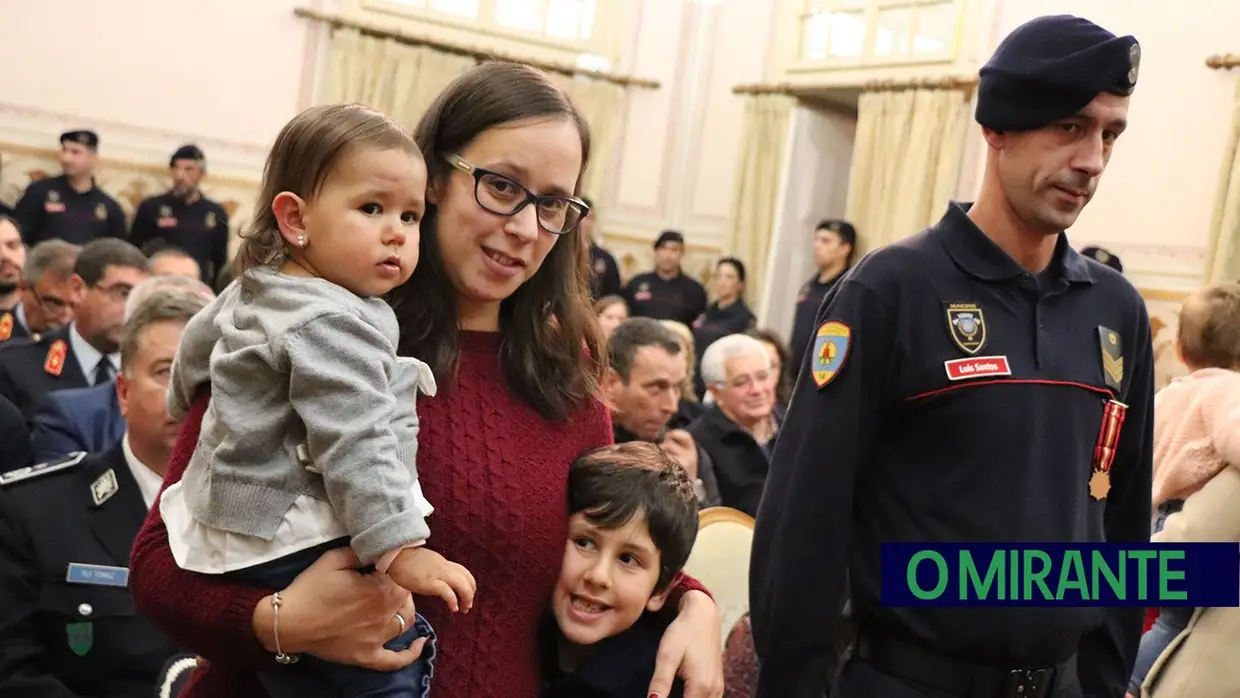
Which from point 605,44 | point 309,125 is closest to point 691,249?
point 605,44

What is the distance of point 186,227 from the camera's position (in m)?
7.93

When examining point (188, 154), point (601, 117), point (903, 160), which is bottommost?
point (188, 154)

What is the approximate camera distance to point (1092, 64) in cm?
176

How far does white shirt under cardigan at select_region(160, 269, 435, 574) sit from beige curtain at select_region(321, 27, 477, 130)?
7551 millimetres

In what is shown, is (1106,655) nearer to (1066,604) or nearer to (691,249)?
(1066,604)

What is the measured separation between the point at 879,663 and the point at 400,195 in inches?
38.0

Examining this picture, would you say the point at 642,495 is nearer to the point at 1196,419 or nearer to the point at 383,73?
the point at 1196,419

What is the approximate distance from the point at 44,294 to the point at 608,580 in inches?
145

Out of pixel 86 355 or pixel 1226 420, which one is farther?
pixel 86 355

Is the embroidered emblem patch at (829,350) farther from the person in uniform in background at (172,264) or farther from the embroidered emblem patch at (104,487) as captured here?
the person in uniform in background at (172,264)

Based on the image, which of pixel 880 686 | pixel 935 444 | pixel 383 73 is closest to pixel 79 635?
pixel 880 686

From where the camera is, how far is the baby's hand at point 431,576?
48.4 inches

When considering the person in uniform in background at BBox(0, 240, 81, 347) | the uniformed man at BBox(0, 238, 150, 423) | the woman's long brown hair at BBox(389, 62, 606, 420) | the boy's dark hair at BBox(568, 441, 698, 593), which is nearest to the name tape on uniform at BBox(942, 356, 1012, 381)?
the boy's dark hair at BBox(568, 441, 698, 593)

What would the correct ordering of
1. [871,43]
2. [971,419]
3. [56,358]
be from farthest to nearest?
[871,43], [56,358], [971,419]
